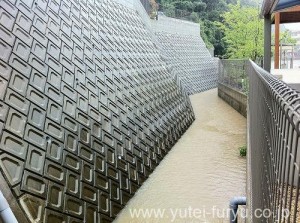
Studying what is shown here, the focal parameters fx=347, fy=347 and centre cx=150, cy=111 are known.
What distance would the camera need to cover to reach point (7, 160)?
150 inches

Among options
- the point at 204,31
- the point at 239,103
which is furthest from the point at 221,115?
the point at 204,31

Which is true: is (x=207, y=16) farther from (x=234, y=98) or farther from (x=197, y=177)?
(x=197, y=177)

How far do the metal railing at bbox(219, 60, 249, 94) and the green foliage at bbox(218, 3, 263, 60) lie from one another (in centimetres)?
230

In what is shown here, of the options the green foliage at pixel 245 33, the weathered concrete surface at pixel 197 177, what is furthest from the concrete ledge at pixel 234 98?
the green foliage at pixel 245 33

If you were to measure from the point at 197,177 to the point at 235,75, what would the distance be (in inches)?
357

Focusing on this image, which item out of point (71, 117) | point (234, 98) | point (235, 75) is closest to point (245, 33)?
point (235, 75)

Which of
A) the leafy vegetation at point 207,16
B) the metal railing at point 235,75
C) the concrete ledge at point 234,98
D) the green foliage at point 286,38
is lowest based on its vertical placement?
the concrete ledge at point 234,98

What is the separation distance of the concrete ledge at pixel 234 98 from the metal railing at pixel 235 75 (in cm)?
20

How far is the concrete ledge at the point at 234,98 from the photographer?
13060mm

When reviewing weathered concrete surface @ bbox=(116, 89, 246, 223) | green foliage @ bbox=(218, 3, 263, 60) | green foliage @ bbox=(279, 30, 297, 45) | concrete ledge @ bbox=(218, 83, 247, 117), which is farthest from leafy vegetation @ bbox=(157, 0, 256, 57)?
weathered concrete surface @ bbox=(116, 89, 246, 223)

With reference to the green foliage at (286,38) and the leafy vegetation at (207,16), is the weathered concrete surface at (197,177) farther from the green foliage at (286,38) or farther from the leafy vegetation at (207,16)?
the leafy vegetation at (207,16)

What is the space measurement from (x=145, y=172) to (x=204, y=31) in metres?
29.0

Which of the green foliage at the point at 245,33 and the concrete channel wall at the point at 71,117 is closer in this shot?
the concrete channel wall at the point at 71,117

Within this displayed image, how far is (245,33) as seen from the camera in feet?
68.1
